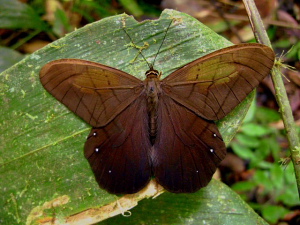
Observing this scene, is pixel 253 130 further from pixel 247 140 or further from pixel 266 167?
pixel 266 167

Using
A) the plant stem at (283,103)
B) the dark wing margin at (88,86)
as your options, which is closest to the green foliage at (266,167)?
the plant stem at (283,103)

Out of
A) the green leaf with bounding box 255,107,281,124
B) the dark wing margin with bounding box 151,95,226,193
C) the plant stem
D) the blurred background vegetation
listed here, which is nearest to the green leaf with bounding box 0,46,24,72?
the blurred background vegetation

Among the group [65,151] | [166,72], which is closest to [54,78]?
[65,151]

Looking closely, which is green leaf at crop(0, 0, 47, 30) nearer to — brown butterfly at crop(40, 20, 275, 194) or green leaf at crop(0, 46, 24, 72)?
green leaf at crop(0, 46, 24, 72)

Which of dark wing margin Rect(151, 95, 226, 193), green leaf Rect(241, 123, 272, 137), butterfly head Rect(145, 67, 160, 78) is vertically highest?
butterfly head Rect(145, 67, 160, 78)

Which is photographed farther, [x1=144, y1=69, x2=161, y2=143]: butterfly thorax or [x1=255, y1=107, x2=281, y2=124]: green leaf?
[x1=255, y1=107, x2=281, y2=124]: green leaf

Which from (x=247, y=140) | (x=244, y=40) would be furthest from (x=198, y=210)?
(x=244, y=40)

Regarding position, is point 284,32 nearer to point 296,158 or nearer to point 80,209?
point 296,158
